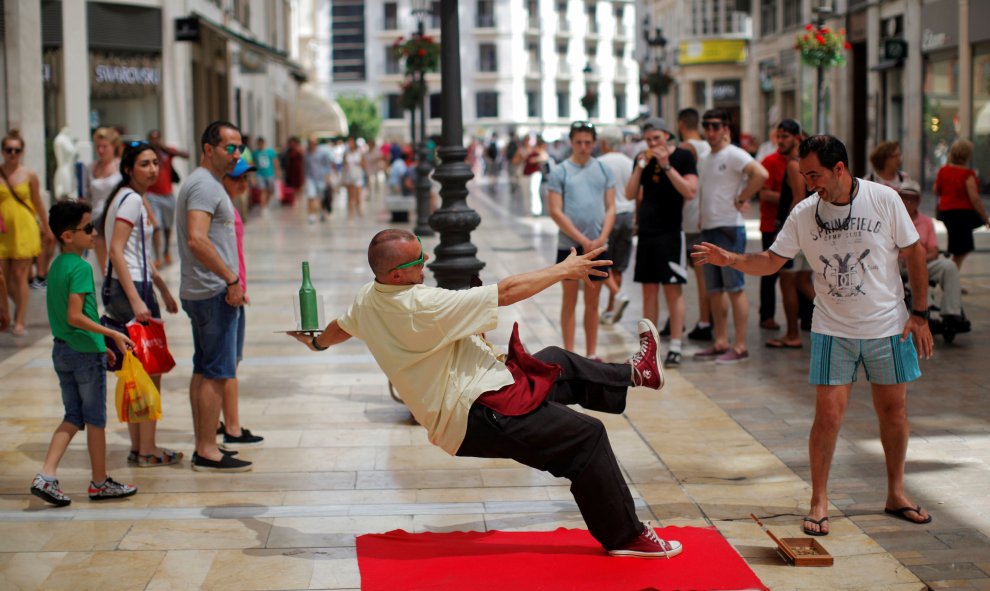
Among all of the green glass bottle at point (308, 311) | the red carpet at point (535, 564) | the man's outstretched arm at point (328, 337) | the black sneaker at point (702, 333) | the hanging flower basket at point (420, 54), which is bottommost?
the red carpet at point (535, 564)

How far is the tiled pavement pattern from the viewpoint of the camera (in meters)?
5.09

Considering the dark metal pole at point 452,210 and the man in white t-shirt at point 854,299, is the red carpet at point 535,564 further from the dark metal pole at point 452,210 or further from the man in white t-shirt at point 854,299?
the dark metal pole at point 452,210

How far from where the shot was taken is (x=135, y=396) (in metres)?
6.33

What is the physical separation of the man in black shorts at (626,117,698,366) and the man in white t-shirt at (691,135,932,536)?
388 centimetres

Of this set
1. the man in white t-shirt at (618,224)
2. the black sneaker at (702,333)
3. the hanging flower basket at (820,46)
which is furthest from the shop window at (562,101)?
the black sneaker at (702,333)

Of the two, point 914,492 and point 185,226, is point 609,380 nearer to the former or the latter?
point 914,492

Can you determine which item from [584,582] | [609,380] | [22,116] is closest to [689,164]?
[609,380]

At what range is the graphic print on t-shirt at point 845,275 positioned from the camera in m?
5.41

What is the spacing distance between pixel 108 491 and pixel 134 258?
56.0 inches

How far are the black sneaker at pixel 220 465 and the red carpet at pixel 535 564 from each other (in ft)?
4.73

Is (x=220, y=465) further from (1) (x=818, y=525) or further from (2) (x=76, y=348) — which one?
(1) (x=818, y=525)

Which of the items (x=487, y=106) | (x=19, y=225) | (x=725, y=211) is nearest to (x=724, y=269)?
(x=725, y=211)

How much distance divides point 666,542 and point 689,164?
16.0 feet

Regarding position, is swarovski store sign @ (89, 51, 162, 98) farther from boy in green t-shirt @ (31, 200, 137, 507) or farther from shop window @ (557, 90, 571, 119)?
shop window @ (557, 90, 571, 119)
